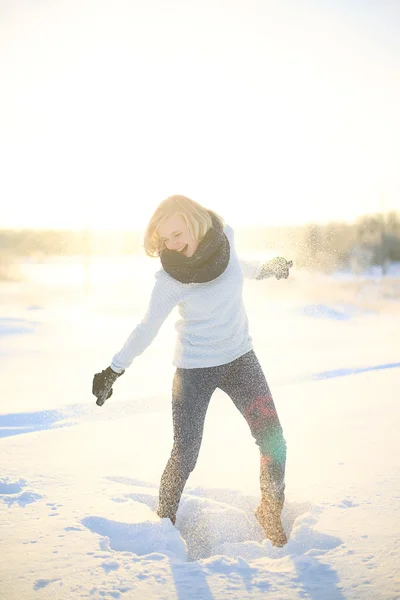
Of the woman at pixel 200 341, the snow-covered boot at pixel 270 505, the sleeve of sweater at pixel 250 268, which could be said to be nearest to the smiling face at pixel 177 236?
the woman at pixel 200 341

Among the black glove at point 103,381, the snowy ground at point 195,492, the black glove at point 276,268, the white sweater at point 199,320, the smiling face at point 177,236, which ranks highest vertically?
the smiling face at point 177,236

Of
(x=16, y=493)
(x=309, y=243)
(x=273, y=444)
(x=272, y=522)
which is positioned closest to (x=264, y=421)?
(x=273, y=444)

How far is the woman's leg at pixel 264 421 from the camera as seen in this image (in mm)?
A: 2117

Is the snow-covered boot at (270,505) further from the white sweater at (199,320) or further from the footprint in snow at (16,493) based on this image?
the footprint in snow at (16,493)

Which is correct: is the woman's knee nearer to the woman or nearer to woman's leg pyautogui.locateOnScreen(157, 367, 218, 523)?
the woman

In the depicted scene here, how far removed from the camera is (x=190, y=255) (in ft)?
6.44

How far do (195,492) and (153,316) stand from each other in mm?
1009

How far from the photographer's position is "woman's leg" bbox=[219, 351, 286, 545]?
2117 mm

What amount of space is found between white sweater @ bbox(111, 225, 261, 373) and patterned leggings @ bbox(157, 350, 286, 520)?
2.2 inches

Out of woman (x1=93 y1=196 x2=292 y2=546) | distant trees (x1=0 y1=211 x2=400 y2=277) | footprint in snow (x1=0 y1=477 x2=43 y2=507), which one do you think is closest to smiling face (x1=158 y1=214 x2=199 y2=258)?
woman (x1=93 y1=196 x2=292 y2=546)

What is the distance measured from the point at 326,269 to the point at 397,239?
20.5ft

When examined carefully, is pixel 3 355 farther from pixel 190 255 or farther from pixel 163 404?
pixel 190 255

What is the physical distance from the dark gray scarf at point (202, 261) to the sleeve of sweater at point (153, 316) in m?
0.06

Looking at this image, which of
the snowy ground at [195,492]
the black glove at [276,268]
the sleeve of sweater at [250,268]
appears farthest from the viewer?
the black glove at [276,268]
